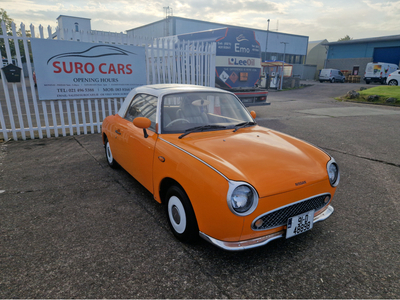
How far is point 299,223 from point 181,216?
3.63ft

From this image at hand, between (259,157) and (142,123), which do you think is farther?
(142,123)

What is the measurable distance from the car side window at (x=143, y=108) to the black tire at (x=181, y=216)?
968mm

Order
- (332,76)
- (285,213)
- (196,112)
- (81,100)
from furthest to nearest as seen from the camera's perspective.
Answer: (332,76) → (81,100) → (196,112) → (285,213)

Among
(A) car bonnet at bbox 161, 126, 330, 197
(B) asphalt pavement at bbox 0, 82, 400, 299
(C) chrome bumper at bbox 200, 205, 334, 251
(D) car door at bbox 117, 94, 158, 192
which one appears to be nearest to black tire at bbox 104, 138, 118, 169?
(B) asphalt pavement at bbox 0, 82, 400, 299

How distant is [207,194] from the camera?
219 cm

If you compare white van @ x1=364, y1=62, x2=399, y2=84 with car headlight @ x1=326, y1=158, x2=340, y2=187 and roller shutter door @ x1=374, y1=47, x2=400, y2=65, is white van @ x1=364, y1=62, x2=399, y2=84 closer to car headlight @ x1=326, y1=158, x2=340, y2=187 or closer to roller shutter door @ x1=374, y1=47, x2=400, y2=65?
roller shutter door @ x1=374, y1=47, x2=400, y2=65

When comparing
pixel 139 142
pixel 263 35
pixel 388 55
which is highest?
pixel 263 35

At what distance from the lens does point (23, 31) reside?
5922mm

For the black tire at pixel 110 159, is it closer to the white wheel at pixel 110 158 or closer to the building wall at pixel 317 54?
the white wheel at pixel 110 158

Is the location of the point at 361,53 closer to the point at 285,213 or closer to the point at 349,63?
the point at 349,63

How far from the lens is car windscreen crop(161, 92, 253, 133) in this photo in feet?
10.5

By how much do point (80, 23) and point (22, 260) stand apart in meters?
34.6

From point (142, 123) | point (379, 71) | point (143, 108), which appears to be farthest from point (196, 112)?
point (379, 71)

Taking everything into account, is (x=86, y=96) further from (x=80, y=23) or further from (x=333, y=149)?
(x=80, y=23)
